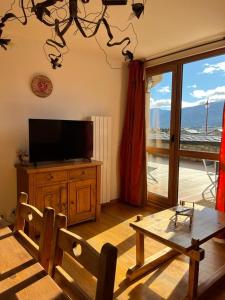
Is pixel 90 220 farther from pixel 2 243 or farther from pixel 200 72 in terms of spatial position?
pixel 200 72

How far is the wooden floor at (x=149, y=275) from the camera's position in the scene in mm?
1938

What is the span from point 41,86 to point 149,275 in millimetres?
2556

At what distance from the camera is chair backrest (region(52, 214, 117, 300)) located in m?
0.74

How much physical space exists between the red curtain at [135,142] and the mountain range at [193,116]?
257 mm

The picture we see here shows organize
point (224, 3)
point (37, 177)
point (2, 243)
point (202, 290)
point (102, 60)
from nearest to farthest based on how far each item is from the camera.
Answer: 1. point (2, 243)
2. point (202, 290)
3. point (224, 3)
4. point (37, 177)
5. point (102, 60)

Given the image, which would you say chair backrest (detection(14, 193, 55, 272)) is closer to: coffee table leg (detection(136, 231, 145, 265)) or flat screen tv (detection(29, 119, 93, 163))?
coffee table leg (detection(136, 231, 145, 265))

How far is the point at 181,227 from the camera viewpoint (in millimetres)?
2080

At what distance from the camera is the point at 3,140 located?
2.96 metres

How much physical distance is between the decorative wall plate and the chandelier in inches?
12.7

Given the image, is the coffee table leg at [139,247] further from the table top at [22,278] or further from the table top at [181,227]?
the table top at [22,278]

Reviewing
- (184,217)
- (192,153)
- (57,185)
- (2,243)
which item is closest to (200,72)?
(192,153)

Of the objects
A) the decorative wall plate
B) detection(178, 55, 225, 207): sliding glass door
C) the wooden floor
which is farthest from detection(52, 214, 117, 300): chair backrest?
detection(178, 55, 225, 207): sliding glass door

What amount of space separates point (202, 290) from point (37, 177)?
1.98m

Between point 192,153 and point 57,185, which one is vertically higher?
point 192,153
